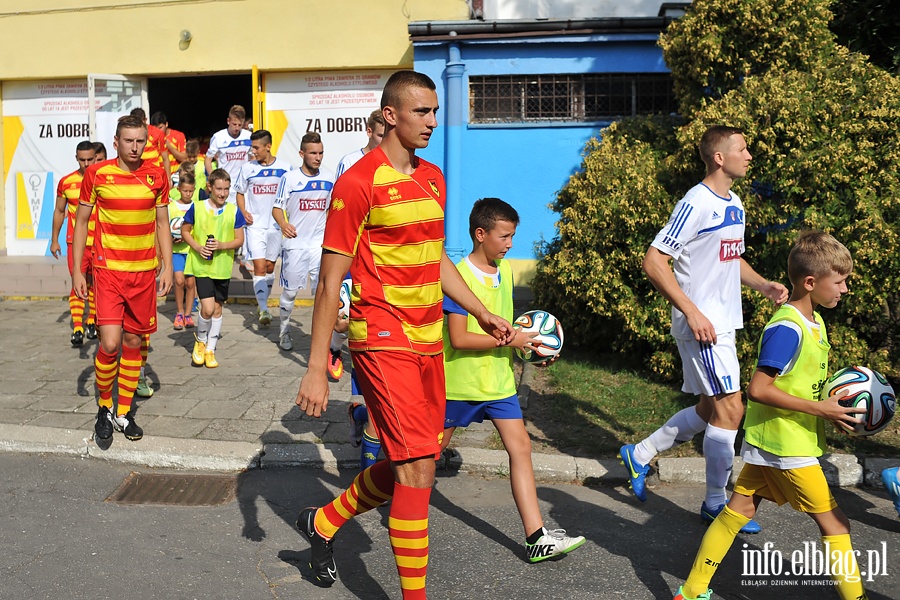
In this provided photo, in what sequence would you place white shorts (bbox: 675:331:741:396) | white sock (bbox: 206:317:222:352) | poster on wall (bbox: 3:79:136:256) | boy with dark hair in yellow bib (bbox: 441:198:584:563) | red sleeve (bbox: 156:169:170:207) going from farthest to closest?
poster on wall (bbox: 3:79:136:256) → white sock (bbox: 206:317:222:352) → red sleeve (bbox: 156:169:170:207) → white shorts (bbox: 675:331:741:396) → boy with dark hair in yellow bib (bbox: 441:198:584:563)

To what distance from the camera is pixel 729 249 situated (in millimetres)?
5145

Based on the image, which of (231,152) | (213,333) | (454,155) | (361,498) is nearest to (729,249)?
(361,498)

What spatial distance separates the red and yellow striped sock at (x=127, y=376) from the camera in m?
6.62

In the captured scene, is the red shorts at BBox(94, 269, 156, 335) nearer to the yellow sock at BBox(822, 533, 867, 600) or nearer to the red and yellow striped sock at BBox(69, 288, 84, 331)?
the red and yellow striped sock at BBox(69, 288, 84, 331)

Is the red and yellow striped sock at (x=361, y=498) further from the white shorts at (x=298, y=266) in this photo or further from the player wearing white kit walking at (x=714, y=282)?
the white shorts at (x=298, y=266)

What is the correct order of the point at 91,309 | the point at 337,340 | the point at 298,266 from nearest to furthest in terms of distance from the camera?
1. the point at 337,340
2. the point at 298,266
3. the point at 91,309

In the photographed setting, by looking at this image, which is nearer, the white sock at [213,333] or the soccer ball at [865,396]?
the soccer ball at [865,396]

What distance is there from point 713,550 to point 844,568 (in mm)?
514

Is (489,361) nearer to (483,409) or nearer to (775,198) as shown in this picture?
(483,409)

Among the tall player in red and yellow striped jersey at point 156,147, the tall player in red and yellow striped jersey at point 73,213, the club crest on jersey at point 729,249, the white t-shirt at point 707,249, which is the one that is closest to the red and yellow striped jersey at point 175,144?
the tall player in red and yellow striped jersey at point 156,147

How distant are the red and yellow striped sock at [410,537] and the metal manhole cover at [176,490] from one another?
80.3 inches

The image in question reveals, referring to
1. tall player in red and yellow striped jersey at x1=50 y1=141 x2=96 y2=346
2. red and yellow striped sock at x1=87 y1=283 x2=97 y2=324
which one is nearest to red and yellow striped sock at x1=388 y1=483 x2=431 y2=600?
tall player in red and yellow striped jersey at x1=50 y1=141 x2=96 y2=346

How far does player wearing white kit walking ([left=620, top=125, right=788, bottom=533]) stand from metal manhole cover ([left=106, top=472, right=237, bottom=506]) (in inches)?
112

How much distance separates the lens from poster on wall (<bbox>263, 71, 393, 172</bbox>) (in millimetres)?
13883
